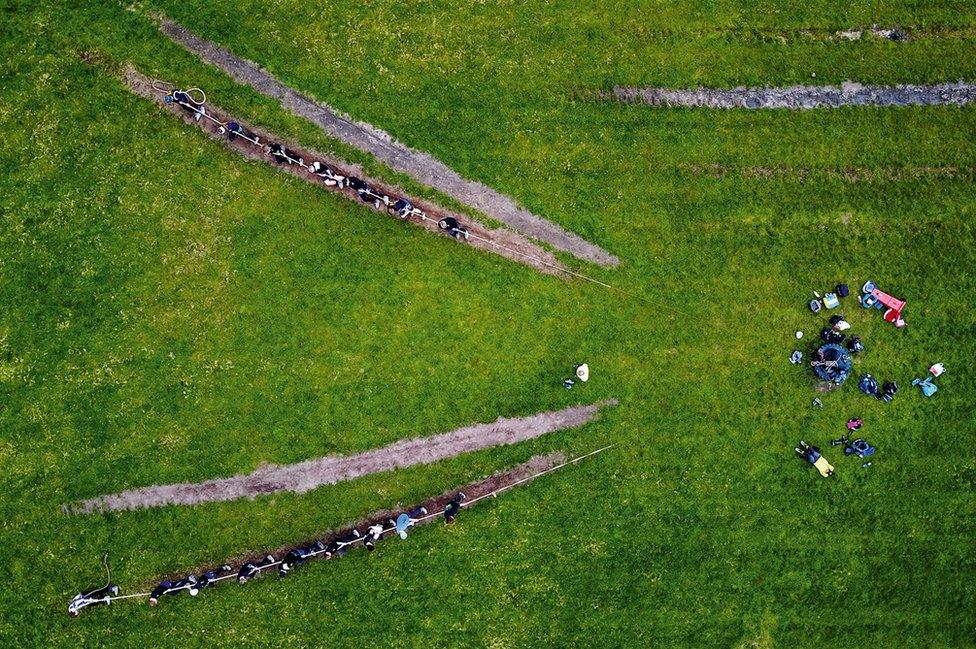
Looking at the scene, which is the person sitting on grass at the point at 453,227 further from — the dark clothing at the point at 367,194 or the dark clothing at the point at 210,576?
the dark clothing at the point at 210,576

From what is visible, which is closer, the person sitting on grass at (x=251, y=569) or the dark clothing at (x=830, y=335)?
the person sitting on grass at (x=251, y=569)

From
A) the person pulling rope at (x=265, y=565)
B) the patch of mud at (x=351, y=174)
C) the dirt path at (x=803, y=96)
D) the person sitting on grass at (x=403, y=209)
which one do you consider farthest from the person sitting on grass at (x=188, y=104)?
the person pulling rope at (x=265, y=565)

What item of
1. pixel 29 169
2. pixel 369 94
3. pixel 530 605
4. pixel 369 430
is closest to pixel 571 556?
pixel 530 605

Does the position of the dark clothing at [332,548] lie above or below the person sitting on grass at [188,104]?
below

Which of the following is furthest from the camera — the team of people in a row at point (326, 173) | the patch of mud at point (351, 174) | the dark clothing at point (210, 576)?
the patch of mud at point (351, 174)

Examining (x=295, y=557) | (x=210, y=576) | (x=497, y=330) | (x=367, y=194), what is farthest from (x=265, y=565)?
(x=367, y=194)

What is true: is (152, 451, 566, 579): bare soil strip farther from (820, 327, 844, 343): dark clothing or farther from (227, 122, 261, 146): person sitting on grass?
(227, 122, 261, 146): person sitting on grass

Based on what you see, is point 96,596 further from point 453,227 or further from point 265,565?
point 453,227
